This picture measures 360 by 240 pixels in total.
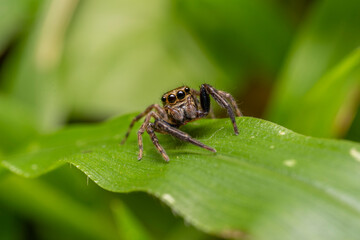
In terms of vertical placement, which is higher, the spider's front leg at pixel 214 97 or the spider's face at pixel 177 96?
the spider's front leg at pixel 214 97

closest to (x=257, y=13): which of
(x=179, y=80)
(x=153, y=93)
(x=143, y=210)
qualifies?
(x=179, y=80)

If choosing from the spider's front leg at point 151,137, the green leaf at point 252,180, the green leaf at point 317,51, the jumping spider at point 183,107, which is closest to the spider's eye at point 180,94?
the jumping spider at point 183,107

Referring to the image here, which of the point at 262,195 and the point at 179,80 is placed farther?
the point at 179,80

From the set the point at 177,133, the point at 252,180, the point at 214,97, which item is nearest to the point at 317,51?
the point at 214,97

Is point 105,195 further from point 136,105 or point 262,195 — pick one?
point 262,195

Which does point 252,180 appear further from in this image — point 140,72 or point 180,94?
point 140,72

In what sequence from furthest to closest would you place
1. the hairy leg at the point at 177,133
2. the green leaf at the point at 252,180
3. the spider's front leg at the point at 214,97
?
the spider's front leg at the point at 214,97, the hairy leg at the point at 177,133, the green leaf at the point at 252,180

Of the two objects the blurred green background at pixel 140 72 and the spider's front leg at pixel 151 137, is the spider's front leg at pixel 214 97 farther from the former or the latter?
the spider's front leg at pixel 151 137
